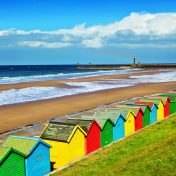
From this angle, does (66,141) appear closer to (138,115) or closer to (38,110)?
(138,115)

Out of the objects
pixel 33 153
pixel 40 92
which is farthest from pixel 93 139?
pixel 40 92

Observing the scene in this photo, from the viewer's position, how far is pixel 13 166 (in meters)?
9.34

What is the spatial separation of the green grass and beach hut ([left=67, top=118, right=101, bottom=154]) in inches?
14.9

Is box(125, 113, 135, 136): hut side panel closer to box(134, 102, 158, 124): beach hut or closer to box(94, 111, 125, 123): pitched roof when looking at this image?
box(94, 111, 125, 123): pitched roof

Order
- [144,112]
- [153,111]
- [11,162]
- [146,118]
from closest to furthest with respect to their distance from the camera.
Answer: [11,162] → [144,112] → [146,118] → [153,111]

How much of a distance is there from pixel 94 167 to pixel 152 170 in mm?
2479

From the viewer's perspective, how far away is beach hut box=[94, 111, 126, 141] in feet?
47.7

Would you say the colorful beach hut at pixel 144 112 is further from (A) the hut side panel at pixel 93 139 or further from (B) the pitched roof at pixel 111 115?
(A) the hut side panel at pixel 93 139

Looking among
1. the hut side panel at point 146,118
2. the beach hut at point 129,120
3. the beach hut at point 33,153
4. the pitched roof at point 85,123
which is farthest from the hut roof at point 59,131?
the hut side panel at point 146,118

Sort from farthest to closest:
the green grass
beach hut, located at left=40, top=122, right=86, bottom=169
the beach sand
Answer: the beach sand, beach hut, located at left=40, top=122, right=86, bottom=169, the green grass

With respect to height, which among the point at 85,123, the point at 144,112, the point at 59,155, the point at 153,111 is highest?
the point at 85,123

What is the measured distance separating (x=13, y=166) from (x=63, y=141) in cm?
256

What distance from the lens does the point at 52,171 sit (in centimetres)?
1107

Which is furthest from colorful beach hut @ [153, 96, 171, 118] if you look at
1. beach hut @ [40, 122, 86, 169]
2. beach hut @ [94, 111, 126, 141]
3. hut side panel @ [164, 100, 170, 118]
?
beach hut @ [40, 122, 86, 169]
